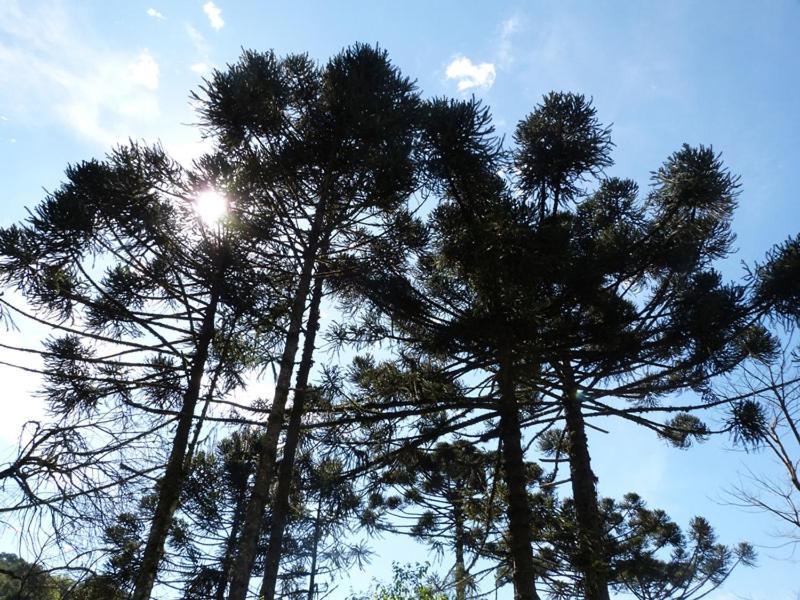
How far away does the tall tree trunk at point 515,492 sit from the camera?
6.48 metres

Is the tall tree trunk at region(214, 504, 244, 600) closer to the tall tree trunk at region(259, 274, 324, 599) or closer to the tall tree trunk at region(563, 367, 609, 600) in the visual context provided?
the tall tree trunk at region(259, 274, 324, 599)

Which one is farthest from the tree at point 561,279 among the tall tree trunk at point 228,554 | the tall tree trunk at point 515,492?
the tall tree trunk at point 228,554

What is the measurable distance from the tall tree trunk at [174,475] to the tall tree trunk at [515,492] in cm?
383

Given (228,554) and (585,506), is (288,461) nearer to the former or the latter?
(585,506)

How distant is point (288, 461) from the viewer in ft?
25.9

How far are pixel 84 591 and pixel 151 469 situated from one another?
6.31 ft

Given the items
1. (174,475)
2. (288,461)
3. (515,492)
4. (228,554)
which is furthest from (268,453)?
(228,554)

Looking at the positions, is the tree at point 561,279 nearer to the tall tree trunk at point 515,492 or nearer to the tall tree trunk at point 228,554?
the tall tree trunk at point 515,492

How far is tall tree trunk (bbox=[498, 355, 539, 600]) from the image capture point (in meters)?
6.48

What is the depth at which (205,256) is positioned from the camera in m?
7.27

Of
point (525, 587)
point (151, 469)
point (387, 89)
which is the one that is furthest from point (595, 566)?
point (387, 89)

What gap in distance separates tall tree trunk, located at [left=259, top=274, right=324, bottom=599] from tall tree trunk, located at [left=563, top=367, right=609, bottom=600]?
12.2 ft

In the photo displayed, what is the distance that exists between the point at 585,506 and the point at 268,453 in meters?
4.70

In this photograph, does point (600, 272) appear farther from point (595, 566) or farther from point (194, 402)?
point (194, 402)
